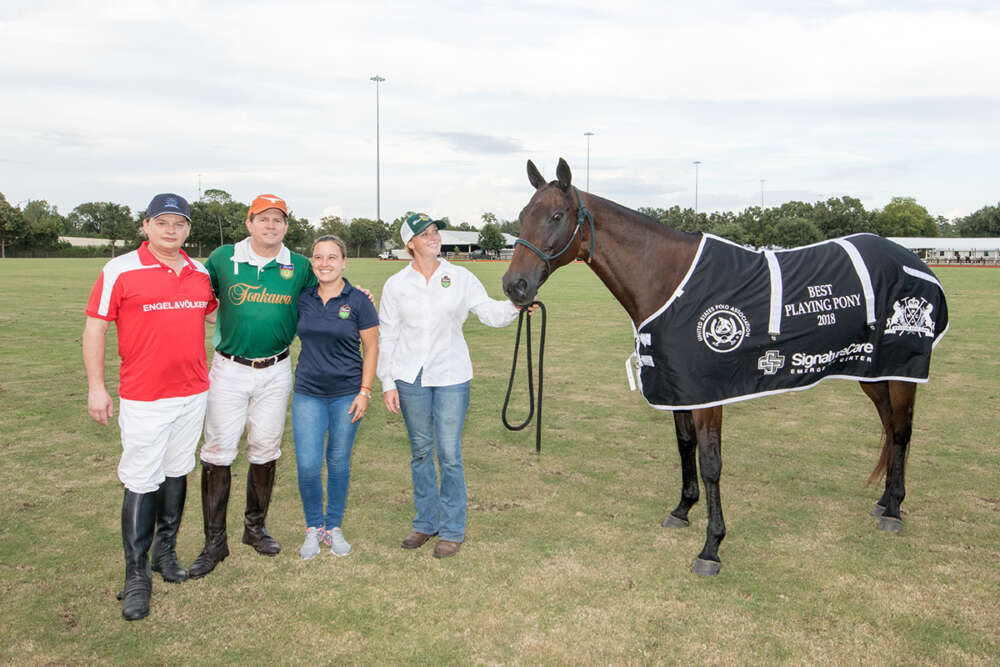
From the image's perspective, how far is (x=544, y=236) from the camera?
3.87 meters

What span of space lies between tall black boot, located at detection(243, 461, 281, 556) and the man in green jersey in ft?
0.46

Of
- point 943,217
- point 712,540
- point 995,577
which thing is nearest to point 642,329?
point 712,540

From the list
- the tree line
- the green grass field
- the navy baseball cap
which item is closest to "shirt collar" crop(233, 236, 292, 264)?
the navy baseball cap

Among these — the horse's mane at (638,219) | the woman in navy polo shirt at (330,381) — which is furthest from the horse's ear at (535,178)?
the woman in navy polo shirt at (330,381)

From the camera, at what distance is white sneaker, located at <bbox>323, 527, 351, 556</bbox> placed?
13.1 feet

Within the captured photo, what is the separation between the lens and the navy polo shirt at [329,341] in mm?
3828

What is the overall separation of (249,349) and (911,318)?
4.57 metres

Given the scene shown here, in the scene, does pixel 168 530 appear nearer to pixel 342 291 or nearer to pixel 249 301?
pixel 249 301

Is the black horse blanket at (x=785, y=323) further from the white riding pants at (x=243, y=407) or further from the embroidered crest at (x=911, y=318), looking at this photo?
the white riding pants at (x=243, y=407)

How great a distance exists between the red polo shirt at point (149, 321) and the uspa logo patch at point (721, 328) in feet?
9.82

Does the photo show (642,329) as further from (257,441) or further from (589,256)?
(257,441)

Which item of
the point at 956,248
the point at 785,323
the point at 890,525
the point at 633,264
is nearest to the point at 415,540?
the point at 633,264

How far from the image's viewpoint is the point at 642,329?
13.6 feet

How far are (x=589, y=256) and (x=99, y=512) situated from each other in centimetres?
385
